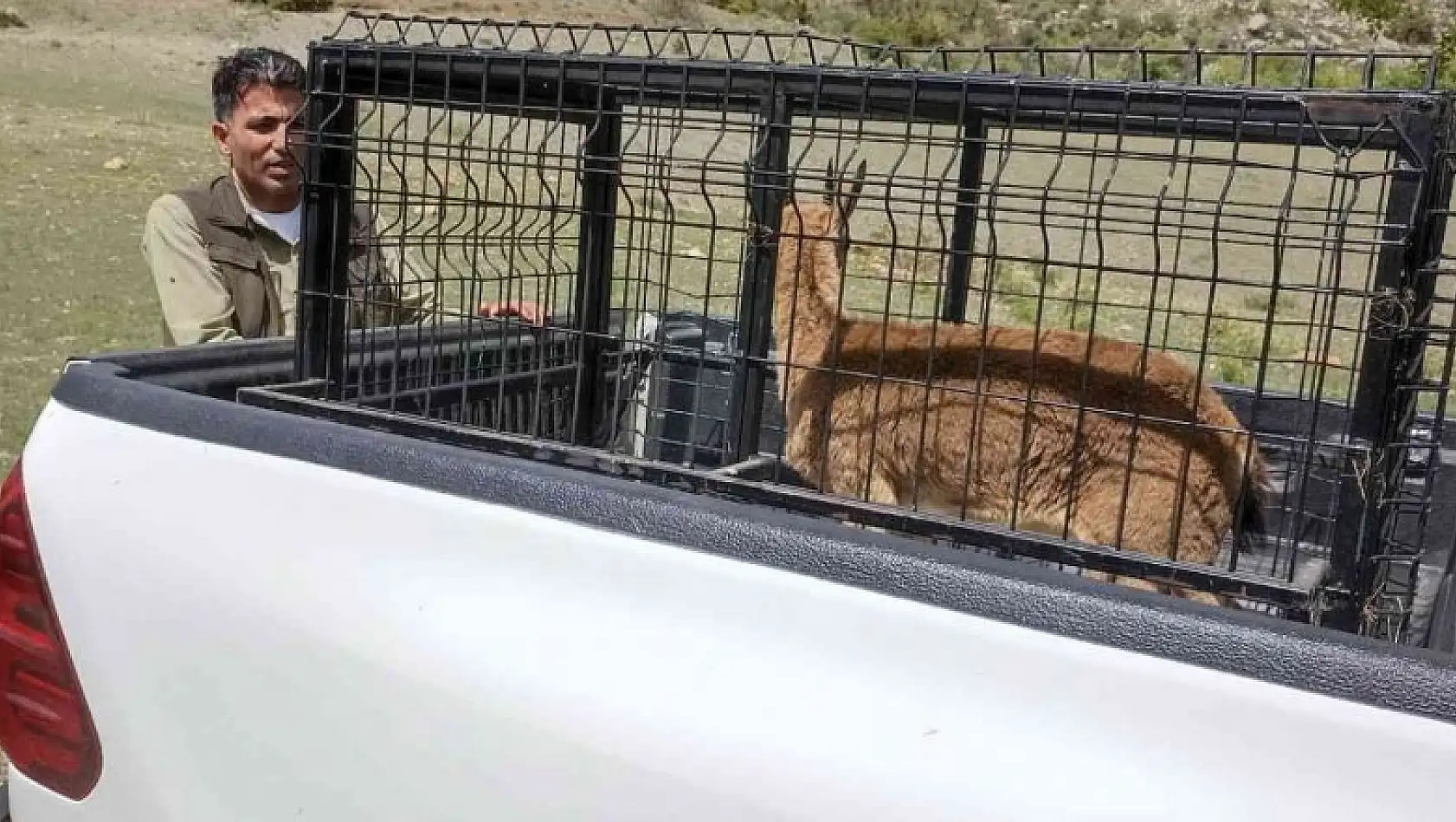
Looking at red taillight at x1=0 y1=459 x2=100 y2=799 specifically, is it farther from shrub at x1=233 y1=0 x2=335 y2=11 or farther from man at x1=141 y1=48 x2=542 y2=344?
shrub at x1=233 y1=0 x2=335 y2=11

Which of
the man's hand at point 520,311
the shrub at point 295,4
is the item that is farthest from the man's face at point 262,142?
the shrub at point 295,4

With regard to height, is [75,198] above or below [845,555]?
below

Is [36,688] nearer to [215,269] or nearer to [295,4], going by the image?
[215,269]

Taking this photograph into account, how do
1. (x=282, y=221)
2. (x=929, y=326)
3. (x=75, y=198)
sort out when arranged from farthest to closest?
(x=75, y=198), (x=282, y=221), (x=929, y=326)

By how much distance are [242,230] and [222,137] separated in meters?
0.36

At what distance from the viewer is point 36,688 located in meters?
2.29

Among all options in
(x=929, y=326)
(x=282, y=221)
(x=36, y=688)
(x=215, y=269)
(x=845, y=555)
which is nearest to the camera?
(x=845, y=555)

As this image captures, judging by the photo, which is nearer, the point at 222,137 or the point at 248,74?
the point at 248,74

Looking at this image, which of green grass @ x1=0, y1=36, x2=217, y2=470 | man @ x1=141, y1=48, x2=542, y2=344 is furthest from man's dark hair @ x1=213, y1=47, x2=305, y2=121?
green grass @ x1=0, y1=36, x2=217, y2=470

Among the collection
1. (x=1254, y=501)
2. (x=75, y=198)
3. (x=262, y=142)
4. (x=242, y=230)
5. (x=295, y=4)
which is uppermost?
(x=295, y=4)

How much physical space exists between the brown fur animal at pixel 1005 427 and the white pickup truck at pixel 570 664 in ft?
4.68

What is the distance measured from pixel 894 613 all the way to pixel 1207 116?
3.69ft

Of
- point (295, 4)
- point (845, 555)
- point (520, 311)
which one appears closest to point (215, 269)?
point (520, 311)

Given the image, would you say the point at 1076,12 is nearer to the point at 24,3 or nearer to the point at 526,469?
the point at 24,3
